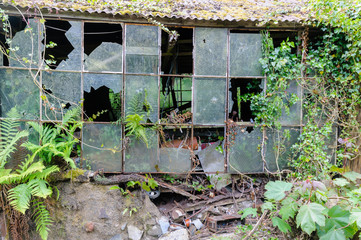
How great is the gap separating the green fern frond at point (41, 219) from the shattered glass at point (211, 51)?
405 cm

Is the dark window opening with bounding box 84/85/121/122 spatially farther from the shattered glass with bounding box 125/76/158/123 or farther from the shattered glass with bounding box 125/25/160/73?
the shattered glass with bounding box 125/25/160/73

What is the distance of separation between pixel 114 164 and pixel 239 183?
2.90 m

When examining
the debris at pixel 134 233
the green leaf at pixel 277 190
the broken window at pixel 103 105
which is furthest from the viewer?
the broken window at pixel 103 105

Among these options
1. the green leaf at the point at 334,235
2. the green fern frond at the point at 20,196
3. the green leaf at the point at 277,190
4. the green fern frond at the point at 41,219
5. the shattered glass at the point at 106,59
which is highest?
the shattered glass at the point at 106,59

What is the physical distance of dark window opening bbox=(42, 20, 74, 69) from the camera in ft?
19.2

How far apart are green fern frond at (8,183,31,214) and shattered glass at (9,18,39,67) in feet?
7.93

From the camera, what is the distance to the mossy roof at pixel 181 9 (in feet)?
16.8

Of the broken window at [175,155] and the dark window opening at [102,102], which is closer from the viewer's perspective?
the broken window at [175,155]

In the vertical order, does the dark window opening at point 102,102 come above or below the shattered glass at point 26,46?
below

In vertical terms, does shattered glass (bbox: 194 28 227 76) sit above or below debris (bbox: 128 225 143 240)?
above

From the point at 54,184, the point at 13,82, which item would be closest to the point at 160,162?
the point at 54,184

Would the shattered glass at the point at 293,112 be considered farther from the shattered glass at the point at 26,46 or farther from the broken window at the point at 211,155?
the shattered glass at the point at 26,46

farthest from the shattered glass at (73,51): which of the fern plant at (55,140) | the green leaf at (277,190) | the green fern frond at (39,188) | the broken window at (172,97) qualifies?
the green leaf at (277,190)

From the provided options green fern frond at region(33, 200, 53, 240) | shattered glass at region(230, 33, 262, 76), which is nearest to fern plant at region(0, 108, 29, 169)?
green fern frond at region(33, 200, 53, 240)
